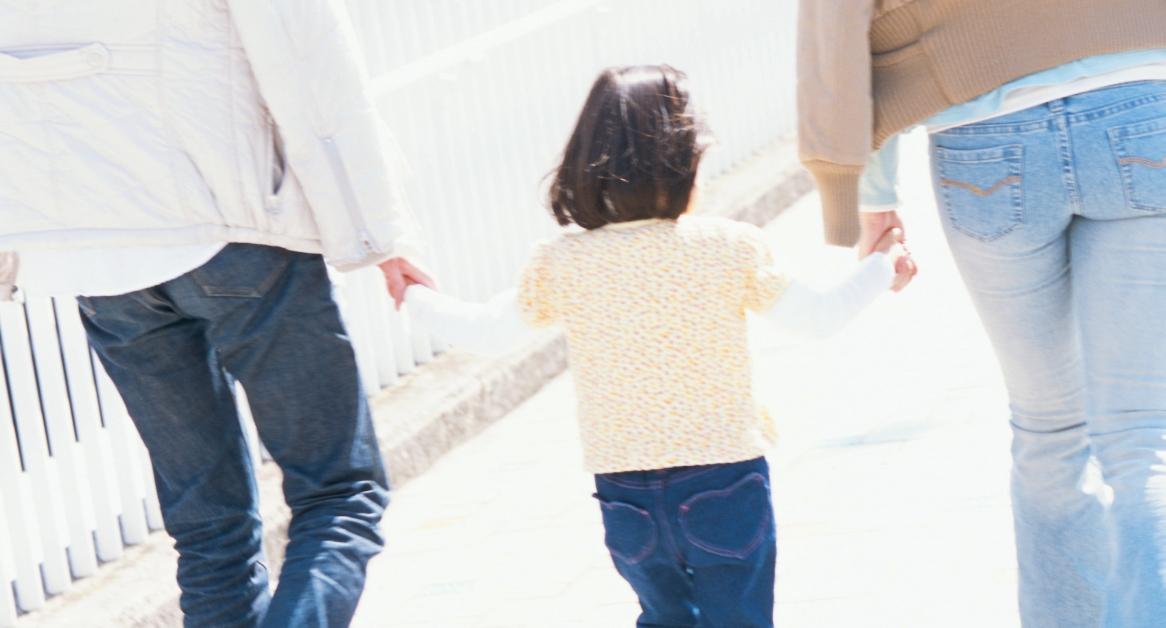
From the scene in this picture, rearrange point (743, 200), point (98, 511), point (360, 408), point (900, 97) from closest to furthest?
point (900, 97) → point (360, 408) → point (98, 511) → point (743, 200)

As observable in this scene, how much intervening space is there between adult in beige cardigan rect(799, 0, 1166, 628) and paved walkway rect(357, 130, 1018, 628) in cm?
84

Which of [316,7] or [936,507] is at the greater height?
[316,7]

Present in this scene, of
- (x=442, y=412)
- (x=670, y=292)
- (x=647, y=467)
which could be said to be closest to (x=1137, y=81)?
(x=670, y=292)

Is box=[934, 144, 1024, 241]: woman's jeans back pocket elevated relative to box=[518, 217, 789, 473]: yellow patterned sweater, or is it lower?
elevated

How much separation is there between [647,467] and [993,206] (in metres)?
0.70

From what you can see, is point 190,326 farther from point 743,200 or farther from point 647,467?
point 743,200

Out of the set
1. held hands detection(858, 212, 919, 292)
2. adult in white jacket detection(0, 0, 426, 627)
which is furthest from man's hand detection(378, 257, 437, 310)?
held hands detection(858, 212, 919, 292)

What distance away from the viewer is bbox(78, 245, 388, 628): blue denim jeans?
3.01 m

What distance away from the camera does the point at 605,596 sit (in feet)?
13.7

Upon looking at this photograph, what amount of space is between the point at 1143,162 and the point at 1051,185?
0.46 feet

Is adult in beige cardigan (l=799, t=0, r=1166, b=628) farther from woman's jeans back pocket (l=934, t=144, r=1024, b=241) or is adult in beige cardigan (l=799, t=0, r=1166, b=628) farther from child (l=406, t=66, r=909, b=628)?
child (l=406, t=66, r=909, b=628)

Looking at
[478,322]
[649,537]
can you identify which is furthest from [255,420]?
[649,537]

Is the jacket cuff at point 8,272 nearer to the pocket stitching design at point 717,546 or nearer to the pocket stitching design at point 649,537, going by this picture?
the pocket stitching design at point 649,537

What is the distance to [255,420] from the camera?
3123 mm
